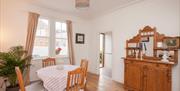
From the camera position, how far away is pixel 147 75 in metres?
3.05

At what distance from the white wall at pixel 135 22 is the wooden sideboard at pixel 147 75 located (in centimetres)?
37

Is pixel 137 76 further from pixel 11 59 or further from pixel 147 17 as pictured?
pixel 11 59

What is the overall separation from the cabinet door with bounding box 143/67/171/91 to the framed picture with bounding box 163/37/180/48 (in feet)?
1.97

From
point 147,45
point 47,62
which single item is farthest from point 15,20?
point 147,45

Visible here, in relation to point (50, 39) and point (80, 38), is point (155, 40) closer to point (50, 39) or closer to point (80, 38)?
point (80, 38)

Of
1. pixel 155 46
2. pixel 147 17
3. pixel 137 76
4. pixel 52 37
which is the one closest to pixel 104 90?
pixel 137 76

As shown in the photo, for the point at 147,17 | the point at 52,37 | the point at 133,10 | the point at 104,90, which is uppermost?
the point at 133,10

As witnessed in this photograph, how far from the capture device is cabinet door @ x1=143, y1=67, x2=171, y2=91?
2682 mm

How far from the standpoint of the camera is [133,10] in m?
3.92

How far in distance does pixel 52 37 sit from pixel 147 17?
3533mm

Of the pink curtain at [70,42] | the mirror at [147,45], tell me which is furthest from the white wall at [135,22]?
the pink curtain at [70,42]

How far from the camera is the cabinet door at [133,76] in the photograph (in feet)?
10.7

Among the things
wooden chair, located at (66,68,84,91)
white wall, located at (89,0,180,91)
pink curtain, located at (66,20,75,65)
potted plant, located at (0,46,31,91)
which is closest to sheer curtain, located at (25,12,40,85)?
potted plant, located at (0,46,31,91)

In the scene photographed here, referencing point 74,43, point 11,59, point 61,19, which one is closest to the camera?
point 11,59
